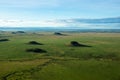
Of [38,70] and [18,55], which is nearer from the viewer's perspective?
[38,70]

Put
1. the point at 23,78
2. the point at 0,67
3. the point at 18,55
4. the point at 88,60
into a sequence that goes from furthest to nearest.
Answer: the point at 18,55 → the point at 88,60 → the point at 0,67 → the point at 23,78

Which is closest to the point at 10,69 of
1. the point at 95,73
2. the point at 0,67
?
the point at 0,67

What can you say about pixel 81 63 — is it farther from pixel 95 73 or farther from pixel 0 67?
pixel 0 67

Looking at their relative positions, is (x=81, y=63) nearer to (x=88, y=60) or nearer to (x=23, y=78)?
(x=88, y=60)

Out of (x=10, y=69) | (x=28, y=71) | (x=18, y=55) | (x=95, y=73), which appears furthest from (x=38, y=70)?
(x=18, y=55)

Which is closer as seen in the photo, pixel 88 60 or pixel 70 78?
pixel 70 78

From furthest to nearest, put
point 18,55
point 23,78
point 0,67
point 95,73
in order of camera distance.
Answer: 1. point 18,55
2. point 0,67
3. point 95,73
4. point 23,78

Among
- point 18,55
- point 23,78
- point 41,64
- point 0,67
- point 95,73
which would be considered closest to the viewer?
point 23,78

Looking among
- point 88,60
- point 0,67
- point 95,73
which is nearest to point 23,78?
point 0,67
